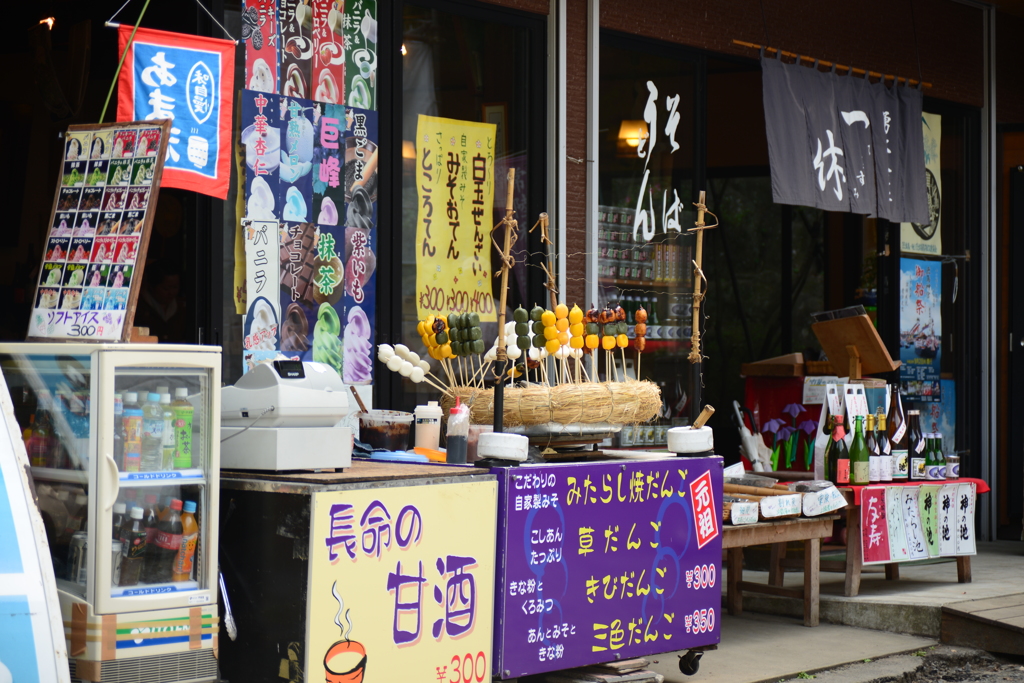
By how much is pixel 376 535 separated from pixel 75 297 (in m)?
1.52

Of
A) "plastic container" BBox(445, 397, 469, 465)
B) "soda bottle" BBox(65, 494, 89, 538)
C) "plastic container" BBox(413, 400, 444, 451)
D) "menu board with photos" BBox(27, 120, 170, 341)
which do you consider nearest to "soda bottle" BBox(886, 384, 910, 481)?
"plastic container" BBox(413, 400, 444, 451)

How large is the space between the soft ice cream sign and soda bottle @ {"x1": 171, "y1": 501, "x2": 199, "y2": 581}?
1882mm

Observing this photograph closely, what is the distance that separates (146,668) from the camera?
432 centimetres

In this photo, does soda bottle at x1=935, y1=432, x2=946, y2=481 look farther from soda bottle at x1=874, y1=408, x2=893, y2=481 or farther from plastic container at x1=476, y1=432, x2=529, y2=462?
plastic container at x1=476, y1=432, x2=529, y2=462

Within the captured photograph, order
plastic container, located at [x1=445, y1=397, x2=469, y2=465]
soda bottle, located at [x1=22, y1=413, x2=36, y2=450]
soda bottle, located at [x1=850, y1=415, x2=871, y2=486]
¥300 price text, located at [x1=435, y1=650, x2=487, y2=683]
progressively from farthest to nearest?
soda bottle, located at [x1=850, y1=415, x2=871, y2=486] → plastic container, located at [x1=445, y1=397, x2=469, y2=465] → ¥300 price text, located at [x1=435, y1=650, x2=487, y2=683] → soda bottle, located at [x1=22, y1=413, x2=36, y2=450]

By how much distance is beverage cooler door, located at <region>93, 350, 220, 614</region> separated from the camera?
14.3 feet

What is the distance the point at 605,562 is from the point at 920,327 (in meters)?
6.56

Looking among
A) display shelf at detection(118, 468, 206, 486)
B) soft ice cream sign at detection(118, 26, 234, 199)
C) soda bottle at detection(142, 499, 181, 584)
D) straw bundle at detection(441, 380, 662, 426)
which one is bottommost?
soda bottle at detection(142, 499, 181, 584)

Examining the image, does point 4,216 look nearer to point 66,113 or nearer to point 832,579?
point 66,113

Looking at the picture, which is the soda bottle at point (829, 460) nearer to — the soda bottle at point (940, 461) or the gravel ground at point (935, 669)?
the soda bottle at point (940, 461)

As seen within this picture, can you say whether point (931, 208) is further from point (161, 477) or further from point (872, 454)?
point (161, 477)

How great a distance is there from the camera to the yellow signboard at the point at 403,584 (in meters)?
4.55

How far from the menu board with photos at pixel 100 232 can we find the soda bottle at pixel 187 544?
2.30 ft

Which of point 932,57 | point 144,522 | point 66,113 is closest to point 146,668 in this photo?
point 144,522
